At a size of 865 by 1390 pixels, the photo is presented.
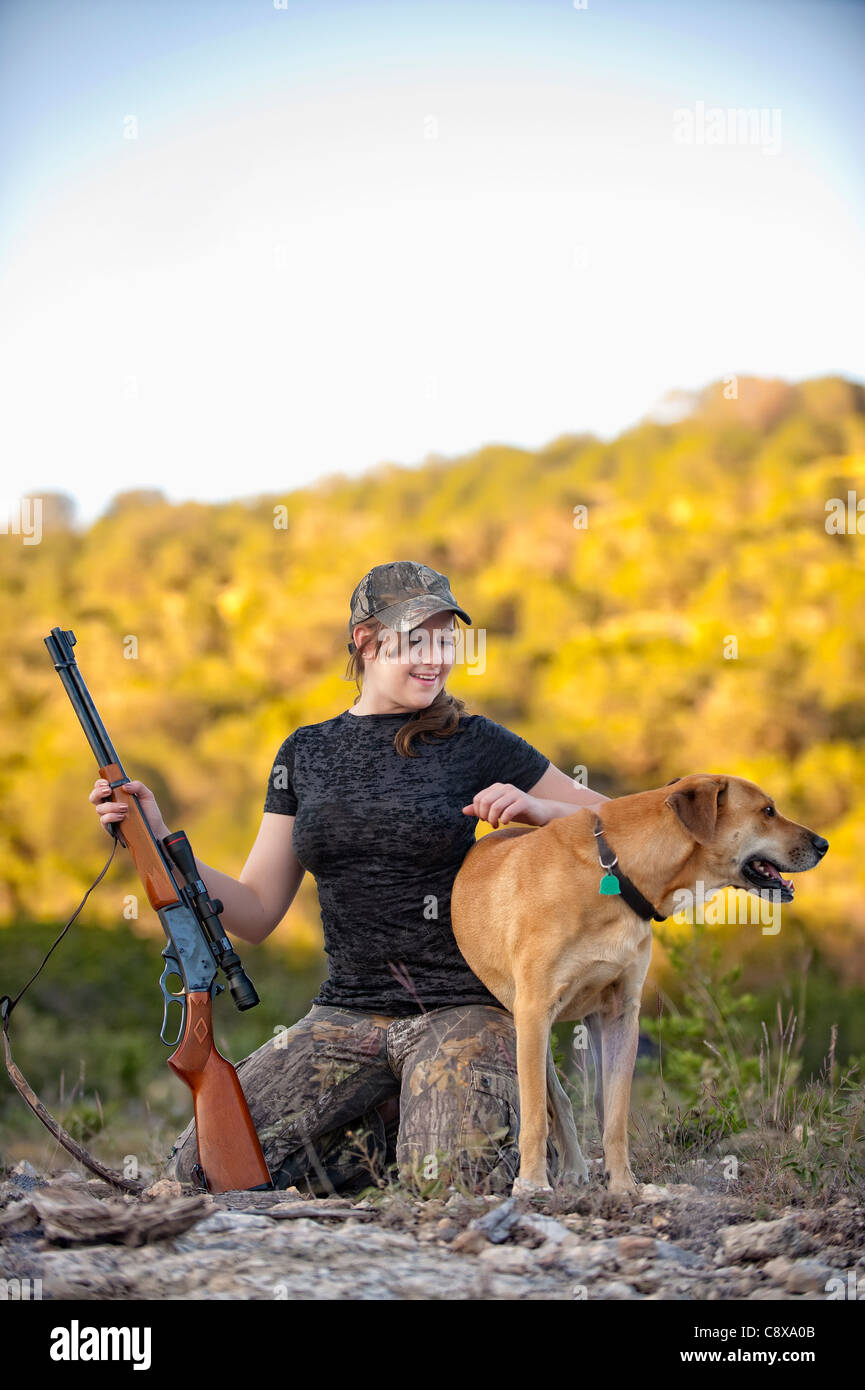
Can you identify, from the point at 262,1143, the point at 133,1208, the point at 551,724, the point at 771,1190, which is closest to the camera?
the point at 133,1208

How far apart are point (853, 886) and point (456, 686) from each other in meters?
7.45

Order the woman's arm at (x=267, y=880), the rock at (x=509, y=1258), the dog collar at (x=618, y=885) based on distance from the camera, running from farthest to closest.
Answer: the woman's arm at (x=267, y=880), the dog collar at (x=618, y=885), the rock at (x=509, y=1258)

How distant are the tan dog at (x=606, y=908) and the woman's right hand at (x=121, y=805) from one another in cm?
136

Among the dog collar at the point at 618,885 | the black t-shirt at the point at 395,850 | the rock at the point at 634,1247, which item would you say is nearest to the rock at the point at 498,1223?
the rock at the point at 634,1247

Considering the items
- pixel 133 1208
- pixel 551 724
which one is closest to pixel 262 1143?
pixel 133 1208

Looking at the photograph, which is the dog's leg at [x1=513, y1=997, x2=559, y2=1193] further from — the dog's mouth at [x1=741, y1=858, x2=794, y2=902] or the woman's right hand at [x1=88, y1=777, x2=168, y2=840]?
the woman's right hand at [x1=88, y1=777, x2=168, y2=840]

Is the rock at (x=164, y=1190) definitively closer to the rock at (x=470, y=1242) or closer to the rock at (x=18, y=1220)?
the rock at (x=18, y=1220)

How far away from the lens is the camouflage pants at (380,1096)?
4.17 m

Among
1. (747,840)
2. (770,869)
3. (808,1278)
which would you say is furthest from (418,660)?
(808,1278)

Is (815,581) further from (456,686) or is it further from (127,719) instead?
(127,719)

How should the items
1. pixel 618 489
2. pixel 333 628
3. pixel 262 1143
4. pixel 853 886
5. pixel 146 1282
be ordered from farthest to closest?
pixel 618 489 → pixel 333 628 → pixel 853 886 → pixel 262 1143 → pixel 146 1282

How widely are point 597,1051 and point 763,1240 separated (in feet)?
3.48

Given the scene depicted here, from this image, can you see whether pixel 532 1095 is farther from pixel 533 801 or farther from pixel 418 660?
pixel 418 660

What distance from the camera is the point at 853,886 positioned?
1908cm
